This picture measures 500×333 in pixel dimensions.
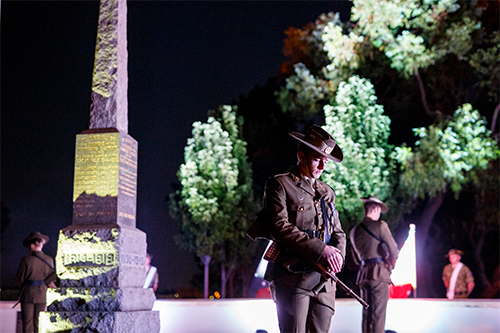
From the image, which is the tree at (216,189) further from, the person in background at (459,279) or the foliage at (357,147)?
the person in background at (459,279)

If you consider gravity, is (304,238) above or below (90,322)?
above

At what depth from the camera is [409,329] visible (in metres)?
8.77

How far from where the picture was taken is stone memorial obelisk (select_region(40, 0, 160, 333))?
281 inches

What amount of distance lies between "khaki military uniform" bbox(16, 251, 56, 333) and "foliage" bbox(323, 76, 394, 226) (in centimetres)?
754

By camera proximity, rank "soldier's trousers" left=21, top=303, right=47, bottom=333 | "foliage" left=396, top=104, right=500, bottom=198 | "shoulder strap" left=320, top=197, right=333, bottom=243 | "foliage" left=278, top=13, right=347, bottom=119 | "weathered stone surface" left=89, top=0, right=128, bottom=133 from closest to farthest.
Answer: "shoulder strap" left=320, top=197, right=333, bottom=243
"weathered stone surface" left=89, top=0, right=128, bottom=133
"soldier's trousers" left=21, top=303, right=47, bottom=333
"foliage" left=396, top=104, right=500, bottom=198
"foliage" left=278, top=13, right=347, bottom=119

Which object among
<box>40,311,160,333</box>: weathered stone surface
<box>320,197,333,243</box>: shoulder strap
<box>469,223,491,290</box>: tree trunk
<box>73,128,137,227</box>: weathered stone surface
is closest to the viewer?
<box>320,197,333,243</box>: shoulder strap

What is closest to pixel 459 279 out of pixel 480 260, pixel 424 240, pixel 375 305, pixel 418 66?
pixel 375 305

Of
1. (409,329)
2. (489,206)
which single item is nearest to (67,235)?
(409,329)

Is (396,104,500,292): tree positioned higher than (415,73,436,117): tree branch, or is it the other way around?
(415,73,436,117): tree branch

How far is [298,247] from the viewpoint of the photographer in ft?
12.0

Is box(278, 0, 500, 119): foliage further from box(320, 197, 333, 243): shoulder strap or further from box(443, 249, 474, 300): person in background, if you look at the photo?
box(320, 197, 333, 243): shoulder strap

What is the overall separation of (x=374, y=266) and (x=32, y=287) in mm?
5227

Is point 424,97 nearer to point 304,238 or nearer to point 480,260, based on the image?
point 480,260

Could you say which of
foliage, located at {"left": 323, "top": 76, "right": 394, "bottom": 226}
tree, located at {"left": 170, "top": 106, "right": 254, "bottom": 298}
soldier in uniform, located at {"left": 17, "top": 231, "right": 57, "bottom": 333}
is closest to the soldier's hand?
soldier in uniform, located at {"left": 17, "top": 231, "right": 57, "bottom": 333}
